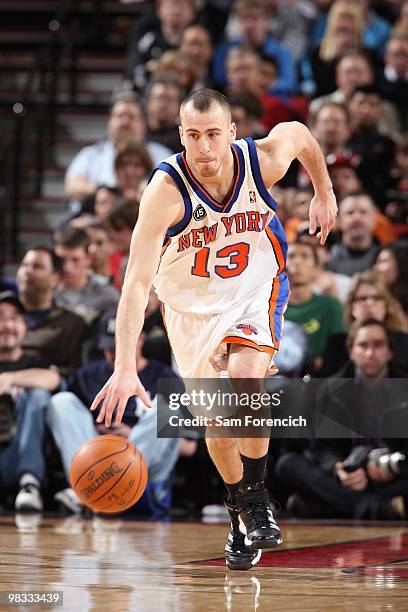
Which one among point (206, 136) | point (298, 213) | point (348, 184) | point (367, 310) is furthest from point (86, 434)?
point (206, 136)

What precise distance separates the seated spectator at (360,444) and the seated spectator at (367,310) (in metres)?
0.21

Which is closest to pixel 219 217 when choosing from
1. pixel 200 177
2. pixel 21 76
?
pixel 200 177

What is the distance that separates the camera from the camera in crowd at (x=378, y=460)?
22.1ft

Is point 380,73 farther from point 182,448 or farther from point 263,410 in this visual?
point 263,410

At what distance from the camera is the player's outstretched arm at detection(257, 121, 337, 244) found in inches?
181

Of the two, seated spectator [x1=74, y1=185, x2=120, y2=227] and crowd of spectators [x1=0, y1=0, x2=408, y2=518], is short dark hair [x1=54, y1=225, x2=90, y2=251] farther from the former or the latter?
seated spectator [x1=74, y1=185, x2=120, y2=227]

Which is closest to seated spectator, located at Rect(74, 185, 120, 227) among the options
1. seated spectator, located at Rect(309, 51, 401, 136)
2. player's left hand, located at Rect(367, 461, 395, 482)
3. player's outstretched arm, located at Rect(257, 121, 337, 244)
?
seated spectator, located at Rect(309, 51, 401, 136)

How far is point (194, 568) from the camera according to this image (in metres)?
4.43

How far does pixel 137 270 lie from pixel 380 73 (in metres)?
6.97

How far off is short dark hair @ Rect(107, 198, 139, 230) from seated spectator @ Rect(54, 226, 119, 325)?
256 millimetres

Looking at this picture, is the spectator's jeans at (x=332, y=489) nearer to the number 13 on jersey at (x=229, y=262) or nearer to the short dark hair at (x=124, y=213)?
the short dark hair at (x=124, y=213)

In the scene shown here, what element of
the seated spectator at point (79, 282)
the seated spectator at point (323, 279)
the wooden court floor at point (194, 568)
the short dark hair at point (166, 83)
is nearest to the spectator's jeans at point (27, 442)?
the wooden court floor at point (194, 568)

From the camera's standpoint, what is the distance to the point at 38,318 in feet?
26.4

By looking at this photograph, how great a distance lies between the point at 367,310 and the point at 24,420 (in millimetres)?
2390
